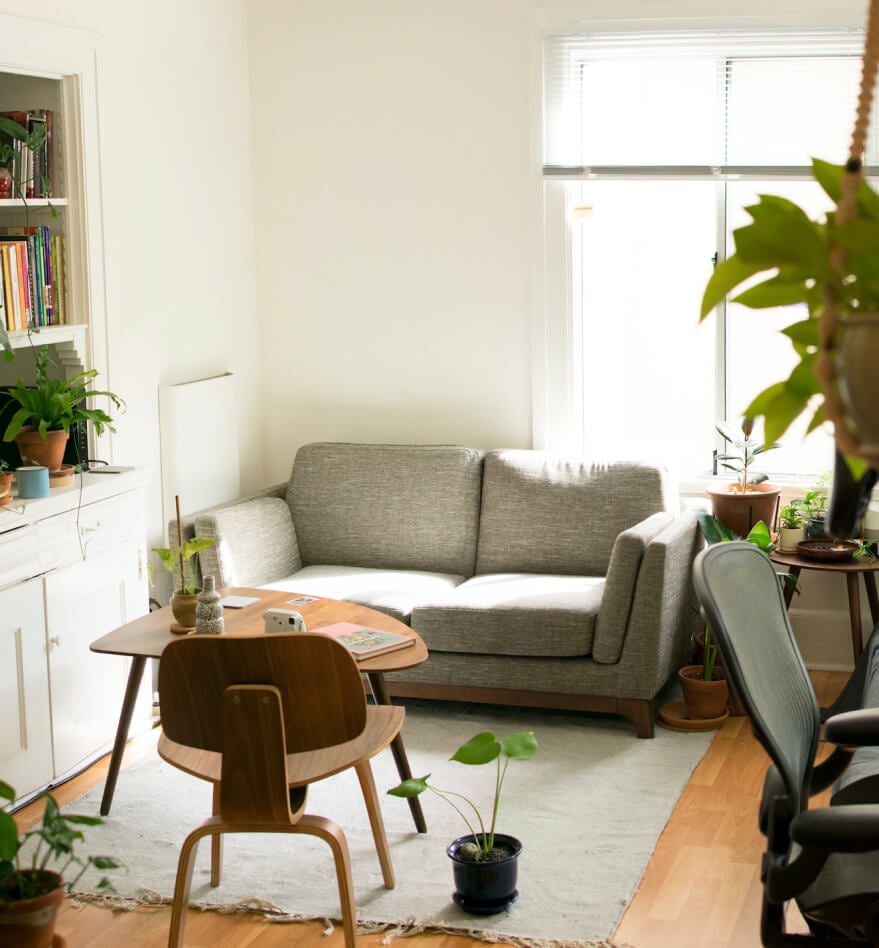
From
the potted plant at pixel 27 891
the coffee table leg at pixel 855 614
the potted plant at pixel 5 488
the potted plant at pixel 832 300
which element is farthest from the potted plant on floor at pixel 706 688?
the potted plant at pixel 832 300

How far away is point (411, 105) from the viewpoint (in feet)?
17.8

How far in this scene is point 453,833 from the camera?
3.70m

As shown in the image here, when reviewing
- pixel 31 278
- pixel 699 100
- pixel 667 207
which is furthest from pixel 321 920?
pixel 699 100

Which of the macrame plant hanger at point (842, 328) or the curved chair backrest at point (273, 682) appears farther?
the curved chair backrest at point (273, 682)

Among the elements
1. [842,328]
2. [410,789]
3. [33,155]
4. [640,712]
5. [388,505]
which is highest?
[33,155]

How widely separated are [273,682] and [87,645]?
1.66 meters

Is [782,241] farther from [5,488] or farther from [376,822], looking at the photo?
[5,488]

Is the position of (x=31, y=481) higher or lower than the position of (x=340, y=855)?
higher

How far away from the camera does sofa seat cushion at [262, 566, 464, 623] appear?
4633 millimetres

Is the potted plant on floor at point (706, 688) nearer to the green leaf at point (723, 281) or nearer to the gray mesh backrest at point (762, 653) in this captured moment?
the gray mesh backrest at point (762, 653)

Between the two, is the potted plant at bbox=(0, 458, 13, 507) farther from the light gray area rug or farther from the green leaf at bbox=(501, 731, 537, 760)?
the green leaf at bbox=(501, 731, 537, 760)

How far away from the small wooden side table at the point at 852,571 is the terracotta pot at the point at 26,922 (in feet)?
11.5

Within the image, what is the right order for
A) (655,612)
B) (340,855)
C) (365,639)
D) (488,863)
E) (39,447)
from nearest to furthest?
(340,855) < (488,863) < (365,639) < (39,447) < (655,612)

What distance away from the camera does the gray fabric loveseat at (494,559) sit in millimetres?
4383
